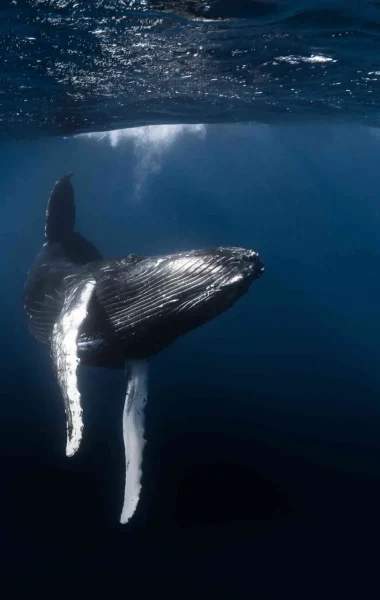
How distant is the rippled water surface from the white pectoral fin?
28.1ft

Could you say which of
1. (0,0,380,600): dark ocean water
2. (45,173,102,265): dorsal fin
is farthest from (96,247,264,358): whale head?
(45,173,102,265): dorsal fin

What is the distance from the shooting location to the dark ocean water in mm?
11203

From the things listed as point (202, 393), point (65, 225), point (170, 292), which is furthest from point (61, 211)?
point (202, 393)

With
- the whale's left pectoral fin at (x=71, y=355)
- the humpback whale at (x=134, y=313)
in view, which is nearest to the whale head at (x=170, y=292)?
the humpback whale at (x=134, y=313)

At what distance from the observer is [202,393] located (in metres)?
21.2

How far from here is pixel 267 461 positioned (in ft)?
53.1

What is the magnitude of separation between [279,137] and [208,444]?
105ft

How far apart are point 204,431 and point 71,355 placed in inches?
531

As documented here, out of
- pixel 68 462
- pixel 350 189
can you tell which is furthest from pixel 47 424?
pixel 350 189

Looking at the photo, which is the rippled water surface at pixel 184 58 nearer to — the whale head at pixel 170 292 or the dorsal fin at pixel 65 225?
the dorsal fin at pixel 65 225

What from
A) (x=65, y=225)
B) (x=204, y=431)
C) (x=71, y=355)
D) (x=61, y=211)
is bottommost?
(x=204, y=431)

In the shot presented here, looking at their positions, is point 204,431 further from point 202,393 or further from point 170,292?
point 170,292

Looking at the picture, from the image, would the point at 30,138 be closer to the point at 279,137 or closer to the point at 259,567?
the point at 279,137

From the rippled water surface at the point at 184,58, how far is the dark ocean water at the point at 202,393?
82mm
